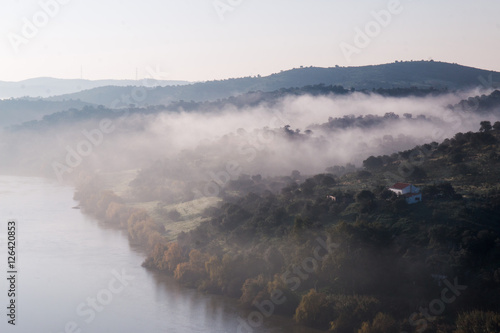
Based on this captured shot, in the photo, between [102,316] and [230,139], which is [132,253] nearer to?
[102,316]

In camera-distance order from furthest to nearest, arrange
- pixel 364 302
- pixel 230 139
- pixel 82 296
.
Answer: pixel 230 139
pixel 82 296
pixel 364 302

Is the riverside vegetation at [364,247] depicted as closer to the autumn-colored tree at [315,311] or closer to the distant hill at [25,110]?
the autumn-colored tree at [315,311]

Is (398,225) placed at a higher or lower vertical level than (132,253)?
higher

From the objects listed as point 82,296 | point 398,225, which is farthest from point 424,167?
point 82,296

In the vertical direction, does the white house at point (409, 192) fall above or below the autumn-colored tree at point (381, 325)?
above
